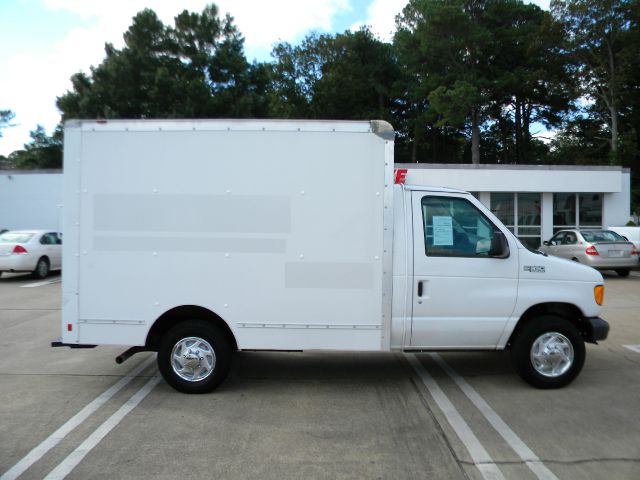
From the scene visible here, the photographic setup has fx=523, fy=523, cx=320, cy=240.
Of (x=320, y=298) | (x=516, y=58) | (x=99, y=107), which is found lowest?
(x=320, y=298)

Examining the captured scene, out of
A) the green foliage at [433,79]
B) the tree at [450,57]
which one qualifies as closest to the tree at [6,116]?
the green foliage at [433,79]

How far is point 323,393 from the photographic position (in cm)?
539

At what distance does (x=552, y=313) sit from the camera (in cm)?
556

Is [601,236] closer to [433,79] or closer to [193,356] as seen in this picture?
[193,356]

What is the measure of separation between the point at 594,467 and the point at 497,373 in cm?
232

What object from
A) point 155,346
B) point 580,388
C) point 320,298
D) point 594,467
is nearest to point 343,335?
point 320,298

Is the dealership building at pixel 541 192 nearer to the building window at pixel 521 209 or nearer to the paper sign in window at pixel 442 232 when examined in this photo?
the building window at pixel 521 209

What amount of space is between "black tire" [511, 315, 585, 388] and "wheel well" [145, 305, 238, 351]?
9.53ft

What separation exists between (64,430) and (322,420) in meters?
2.20

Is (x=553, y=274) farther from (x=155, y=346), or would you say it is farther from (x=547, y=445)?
(x=155, y=346)

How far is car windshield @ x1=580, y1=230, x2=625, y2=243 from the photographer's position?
50.9 feet

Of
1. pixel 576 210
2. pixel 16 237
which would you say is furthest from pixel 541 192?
pixel 16 237

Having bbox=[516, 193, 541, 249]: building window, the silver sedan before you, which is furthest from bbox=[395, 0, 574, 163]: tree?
the silver sedan

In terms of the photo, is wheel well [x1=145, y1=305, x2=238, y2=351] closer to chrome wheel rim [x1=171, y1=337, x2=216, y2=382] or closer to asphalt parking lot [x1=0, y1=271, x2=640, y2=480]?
chrome wheel rim [x1=171, y1=337, x2=216, y2=382]
